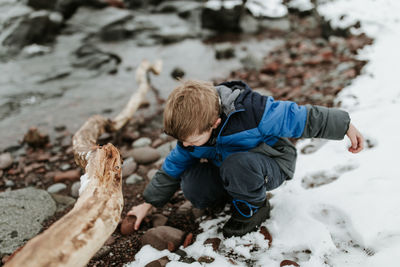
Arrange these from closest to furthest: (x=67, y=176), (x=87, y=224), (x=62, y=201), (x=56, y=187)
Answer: (x=87, y=224) < (x=62, y=201) < (x=56, y=187) < (x=67, y=176)

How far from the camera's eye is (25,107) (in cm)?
481

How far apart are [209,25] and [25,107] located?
5.01m

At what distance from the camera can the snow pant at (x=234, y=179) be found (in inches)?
74.4

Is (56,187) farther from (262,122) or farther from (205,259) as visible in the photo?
(262,122)

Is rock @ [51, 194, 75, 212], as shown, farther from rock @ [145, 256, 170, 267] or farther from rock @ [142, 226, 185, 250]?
rock @ [145, 256, 170, 267]

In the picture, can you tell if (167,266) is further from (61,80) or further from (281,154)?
(61,80)

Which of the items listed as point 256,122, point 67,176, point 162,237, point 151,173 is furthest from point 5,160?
point 256,122

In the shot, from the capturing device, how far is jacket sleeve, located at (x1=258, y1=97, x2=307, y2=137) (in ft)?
6.12

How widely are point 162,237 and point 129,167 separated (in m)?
1.16

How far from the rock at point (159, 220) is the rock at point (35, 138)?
2.05 metres

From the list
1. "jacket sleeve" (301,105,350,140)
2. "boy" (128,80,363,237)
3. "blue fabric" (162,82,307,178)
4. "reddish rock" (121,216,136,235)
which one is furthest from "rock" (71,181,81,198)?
"jacket sleeve" (301,105,350,140)

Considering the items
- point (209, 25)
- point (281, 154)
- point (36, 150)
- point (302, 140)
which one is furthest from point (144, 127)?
point (209, 25)

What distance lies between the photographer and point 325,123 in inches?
73.6

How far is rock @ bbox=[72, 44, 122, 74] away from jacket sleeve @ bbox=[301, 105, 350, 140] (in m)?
4.88
